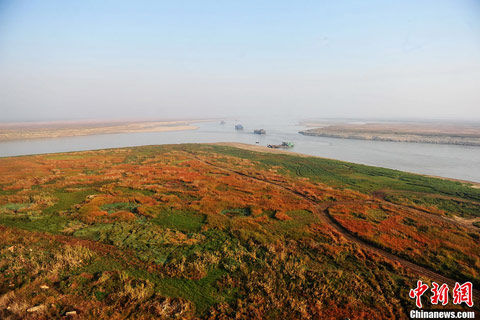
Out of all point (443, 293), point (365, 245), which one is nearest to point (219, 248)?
point (365, 245)

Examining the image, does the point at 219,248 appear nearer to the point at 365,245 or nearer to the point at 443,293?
the point at 365,245

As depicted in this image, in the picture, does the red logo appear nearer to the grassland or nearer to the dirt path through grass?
the dirt path through grass

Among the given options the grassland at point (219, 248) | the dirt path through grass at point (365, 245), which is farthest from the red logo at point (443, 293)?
the grassland at point (219, 248)

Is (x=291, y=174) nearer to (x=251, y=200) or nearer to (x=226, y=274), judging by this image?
(x=251, y=200)

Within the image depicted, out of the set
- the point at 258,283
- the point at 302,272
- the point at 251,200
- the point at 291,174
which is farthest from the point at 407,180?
the point at 258,283

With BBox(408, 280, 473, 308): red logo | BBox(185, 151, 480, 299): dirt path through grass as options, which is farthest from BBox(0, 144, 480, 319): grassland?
BBox(408, 280, 473, 308): red logo

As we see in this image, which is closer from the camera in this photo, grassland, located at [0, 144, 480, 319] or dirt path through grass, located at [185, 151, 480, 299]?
grassland, located at [0, 144, 480, 319]

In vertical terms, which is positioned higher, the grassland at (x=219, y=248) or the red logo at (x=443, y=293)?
the grassland at (x=219, y=248)

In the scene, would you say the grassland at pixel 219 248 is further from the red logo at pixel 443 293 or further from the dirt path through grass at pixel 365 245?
the red logo at pixel 443 293
